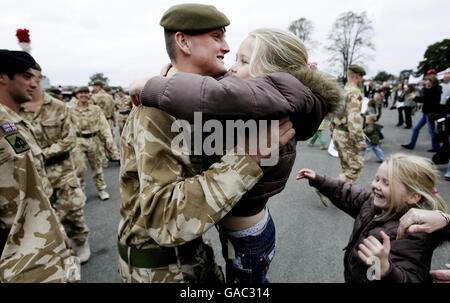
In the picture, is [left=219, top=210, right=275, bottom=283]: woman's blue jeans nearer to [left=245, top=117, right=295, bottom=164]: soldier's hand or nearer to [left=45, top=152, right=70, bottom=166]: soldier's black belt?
[left=245, top=117, right=295, bottom=164]: soldier's hand

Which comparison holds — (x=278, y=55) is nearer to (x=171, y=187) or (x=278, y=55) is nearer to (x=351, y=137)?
(x=171, y=187)

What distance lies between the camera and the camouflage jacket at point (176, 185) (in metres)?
0.89

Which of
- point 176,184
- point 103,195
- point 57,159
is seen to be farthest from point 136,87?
point 103,195

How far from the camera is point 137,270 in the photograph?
48.8 inches

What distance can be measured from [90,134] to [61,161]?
2.18m

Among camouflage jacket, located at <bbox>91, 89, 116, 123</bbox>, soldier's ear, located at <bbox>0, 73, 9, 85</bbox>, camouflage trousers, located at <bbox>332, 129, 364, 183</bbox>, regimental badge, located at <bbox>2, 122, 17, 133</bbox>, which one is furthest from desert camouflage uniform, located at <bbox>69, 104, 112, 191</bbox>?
camouflage trousers, located at <bbox>332, 129, 364, 183</bbox>

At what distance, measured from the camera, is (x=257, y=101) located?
82 cm

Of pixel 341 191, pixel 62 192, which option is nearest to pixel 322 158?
pixel 341 191

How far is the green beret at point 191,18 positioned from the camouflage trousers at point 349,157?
3754 mm

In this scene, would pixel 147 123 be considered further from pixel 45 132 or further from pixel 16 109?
pixel 45 132

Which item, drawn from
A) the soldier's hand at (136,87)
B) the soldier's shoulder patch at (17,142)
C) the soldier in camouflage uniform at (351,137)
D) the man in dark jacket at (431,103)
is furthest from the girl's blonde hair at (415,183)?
the man in dark jacket at (431,103)

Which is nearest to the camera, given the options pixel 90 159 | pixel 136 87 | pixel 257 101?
→ pixel 257 101

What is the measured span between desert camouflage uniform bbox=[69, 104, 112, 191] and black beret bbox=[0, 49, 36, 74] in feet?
10.2

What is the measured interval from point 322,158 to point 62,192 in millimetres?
6077
